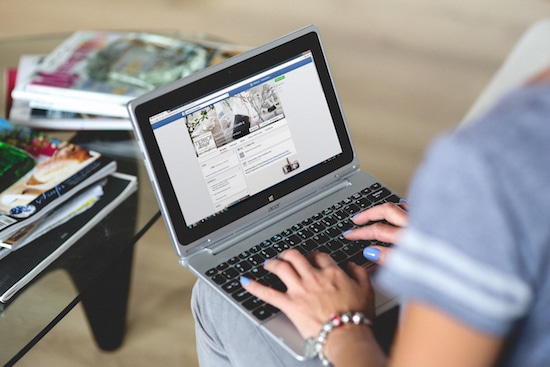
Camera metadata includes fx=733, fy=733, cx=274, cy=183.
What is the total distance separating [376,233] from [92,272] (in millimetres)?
479

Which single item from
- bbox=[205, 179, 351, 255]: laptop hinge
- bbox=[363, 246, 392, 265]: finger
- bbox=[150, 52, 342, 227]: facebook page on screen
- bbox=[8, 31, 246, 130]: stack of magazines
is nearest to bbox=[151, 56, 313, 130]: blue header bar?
bbox=[150, 52, 342, 227]: facebook page on screen

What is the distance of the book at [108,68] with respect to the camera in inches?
61.3

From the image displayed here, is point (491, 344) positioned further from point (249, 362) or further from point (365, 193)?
point (365, 193)

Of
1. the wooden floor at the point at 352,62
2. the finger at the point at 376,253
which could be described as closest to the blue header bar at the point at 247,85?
the finger at the point at 376,253

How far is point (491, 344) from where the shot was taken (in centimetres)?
65

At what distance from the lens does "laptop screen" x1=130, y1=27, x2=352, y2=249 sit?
1146 mm

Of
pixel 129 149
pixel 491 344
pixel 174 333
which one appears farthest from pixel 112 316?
pixel 491 344

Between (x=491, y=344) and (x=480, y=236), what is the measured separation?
111mm

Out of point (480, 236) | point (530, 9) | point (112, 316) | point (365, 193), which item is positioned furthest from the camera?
point (530, 9)

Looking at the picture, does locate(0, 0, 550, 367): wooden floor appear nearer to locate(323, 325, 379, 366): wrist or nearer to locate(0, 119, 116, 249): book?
locate(0, 119, 116, 249): book

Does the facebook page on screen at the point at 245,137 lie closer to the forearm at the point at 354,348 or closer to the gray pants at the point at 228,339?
the gray pants at the point at 228,339

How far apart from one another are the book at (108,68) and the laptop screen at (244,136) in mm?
435

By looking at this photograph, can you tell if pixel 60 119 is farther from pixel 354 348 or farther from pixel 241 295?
pixel 354 348

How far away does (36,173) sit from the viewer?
1336 millimetres
